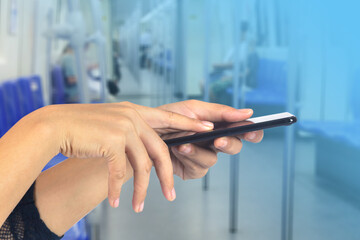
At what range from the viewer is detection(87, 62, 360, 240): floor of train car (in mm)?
1678

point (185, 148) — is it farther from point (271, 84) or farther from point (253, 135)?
point (271, 84)

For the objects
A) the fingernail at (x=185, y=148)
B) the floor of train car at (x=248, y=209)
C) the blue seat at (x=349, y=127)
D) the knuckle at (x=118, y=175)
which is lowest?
the floor of train car at (x=248, y=209)

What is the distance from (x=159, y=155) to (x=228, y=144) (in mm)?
132

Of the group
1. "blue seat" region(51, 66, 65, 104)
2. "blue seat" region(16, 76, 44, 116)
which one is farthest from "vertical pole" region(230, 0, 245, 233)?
"blue seat" region(51, 66, 65, 104)

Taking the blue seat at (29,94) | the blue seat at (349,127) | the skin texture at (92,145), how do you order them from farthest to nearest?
A: the blue seat at (29,94) → the blue seat at (349,127) → the skin texture at (92,145)

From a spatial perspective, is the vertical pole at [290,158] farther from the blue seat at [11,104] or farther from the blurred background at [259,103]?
the blue seat at [11,104]

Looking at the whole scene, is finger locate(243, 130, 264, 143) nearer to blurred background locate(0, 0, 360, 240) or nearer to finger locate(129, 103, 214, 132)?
finger locate(129, 103, 214, 132)

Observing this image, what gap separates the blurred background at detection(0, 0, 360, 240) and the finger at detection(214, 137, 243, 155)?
0.82 feet

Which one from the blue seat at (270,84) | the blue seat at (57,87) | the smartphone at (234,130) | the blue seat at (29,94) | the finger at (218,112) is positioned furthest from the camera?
the blue seat at (57,87)

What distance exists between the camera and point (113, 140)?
19.6 inches

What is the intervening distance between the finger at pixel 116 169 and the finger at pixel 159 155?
0.05 metres

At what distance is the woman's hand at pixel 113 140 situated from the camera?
1.65ft

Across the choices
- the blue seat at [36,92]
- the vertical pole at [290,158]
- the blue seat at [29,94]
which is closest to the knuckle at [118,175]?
the vertical pole at [290,158]

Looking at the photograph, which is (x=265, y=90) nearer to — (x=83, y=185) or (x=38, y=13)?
(x=83, y=185)
